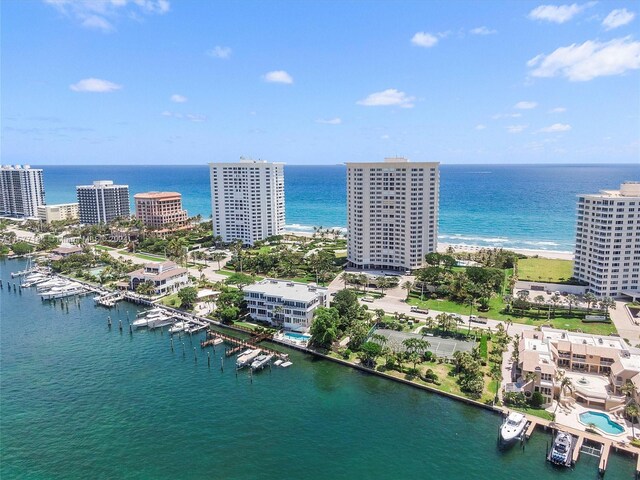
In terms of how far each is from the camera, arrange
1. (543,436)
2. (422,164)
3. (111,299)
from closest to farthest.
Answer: (543,436) < (111,299) < (422,164)

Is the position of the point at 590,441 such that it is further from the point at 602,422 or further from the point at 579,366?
the point at 579,366

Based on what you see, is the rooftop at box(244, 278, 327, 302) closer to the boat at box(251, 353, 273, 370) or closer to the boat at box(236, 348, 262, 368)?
the boat at box(236, 348, 262, 368)

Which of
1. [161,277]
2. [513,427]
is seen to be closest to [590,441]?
[513,427]

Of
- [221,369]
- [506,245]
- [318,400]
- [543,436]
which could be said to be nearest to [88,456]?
[221,369]

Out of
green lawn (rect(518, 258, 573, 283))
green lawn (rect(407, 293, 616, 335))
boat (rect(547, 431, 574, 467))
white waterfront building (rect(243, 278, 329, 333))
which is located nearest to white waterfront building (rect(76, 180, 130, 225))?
white waterfront building (rect(243, 278, 329, 333))

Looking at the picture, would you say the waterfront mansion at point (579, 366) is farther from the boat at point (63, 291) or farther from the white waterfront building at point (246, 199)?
the white waterfront building at point (246, 199)

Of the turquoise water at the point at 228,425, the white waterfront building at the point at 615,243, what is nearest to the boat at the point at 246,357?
the turquoise water at the point at 228,425

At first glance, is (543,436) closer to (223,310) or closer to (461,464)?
(461,464)
